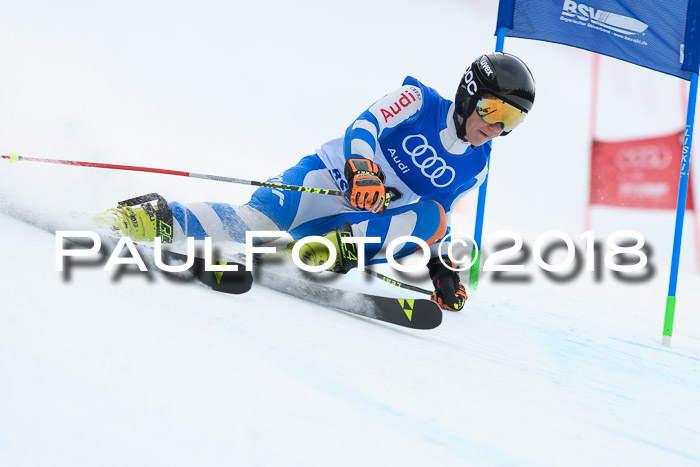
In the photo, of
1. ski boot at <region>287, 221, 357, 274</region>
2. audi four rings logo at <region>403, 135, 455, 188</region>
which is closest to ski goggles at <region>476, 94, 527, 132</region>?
audi four rings logo at <region>403, 135, 455, 188</region>

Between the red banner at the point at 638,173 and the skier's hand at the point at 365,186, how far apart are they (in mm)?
5871

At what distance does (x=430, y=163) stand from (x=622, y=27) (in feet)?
5.30

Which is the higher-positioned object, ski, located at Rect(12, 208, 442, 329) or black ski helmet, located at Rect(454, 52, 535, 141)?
black ski helmet, located at Rect(454, 52, 535, 141)

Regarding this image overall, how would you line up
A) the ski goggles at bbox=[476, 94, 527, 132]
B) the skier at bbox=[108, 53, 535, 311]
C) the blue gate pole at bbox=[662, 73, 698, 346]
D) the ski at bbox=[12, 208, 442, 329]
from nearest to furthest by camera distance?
the ski at bbox=[12, 208, 442, 329] < the skier at bbox=[108, 53, 535, 311] < the ski goggles at bbox=[476, 94, 527, 132] < the blue gate pole at bbox=[662, 73, 698, 346]

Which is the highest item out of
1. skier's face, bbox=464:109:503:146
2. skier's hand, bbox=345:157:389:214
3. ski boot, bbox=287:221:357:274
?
skier's face, bbox=464:109:503:146

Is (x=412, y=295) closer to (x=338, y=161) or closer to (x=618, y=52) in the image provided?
(x=338, y=161)

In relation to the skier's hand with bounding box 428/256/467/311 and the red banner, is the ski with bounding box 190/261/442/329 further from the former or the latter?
the red banner

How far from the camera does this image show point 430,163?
2.54m

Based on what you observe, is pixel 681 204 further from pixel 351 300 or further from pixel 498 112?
pixel 351 300

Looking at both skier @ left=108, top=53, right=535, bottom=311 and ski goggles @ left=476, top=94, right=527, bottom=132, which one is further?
ski goggles @ left=476, top=94, right=527, bottom=132

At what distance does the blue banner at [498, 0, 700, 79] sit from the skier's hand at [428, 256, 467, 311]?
1.55 metres

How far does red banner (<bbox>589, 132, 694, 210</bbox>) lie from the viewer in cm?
698

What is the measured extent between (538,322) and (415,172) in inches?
39.0

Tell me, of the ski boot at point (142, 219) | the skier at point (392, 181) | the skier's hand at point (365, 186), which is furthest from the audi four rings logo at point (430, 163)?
the ski boot at point (142, 219)
